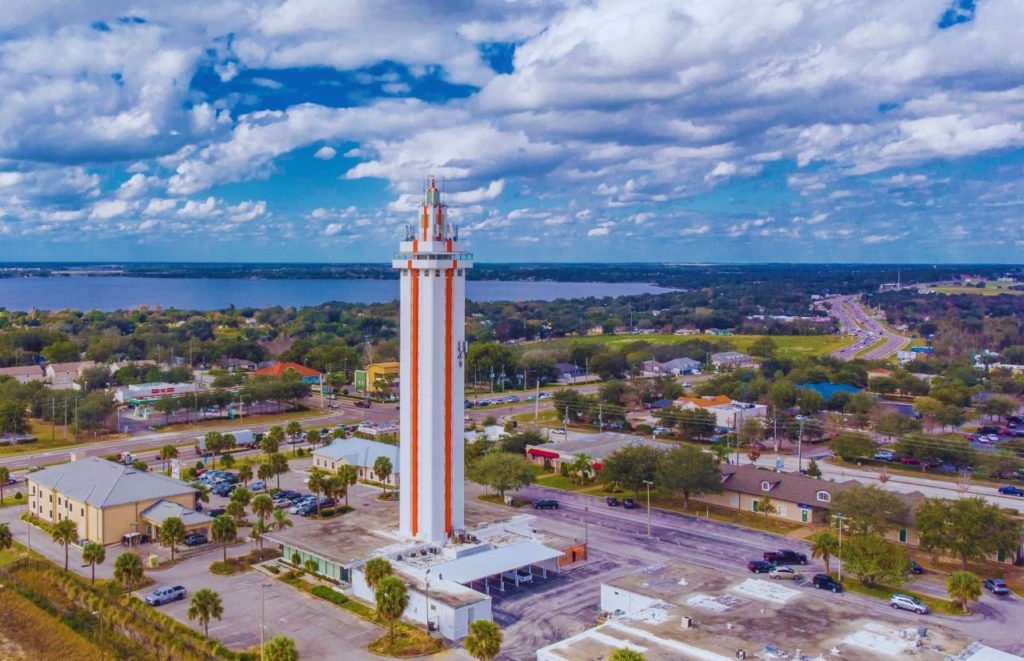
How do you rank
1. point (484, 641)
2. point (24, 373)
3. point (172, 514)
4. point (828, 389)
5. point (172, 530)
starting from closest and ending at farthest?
point (484, 641), point (172, 530), point (172, 514), point (828, 389), point (24, 373)

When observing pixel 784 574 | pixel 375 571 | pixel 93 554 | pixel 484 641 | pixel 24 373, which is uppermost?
pixel 24 373

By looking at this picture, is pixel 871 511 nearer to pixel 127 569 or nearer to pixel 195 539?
pixel 195 539

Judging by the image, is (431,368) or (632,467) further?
(632,467)

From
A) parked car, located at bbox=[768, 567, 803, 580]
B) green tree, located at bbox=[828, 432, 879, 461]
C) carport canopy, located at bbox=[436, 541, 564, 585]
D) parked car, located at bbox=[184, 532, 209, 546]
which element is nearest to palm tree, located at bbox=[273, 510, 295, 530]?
parked car, located at bbox=[184, 532, 209, 546]

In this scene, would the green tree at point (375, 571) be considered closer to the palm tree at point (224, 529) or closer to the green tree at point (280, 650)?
the green tree at point (280, 650)

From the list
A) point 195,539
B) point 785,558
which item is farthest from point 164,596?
point 785,558

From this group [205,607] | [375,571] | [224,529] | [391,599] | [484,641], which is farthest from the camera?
[224,529]

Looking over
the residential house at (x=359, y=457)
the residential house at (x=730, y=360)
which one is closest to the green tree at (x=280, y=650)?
the residential house at (x=359, y=457)
